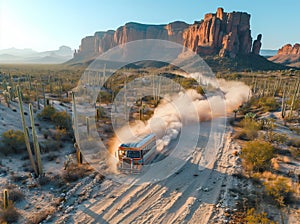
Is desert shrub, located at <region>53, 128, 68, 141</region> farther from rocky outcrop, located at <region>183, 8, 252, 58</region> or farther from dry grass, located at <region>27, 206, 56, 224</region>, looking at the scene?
rocky outcrop, located at <region>183, 8, 252, 58</region>

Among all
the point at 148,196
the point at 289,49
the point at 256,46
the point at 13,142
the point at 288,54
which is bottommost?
the point at 148,196

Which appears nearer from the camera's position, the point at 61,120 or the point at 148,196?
the point at 148,196

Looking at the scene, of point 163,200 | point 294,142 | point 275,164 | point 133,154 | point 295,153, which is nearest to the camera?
point 163,200

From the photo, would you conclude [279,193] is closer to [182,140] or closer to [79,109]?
[182,140]

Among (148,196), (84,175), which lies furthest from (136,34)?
(148,196)

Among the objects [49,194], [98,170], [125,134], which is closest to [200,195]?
[98,170]

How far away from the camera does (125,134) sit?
746 inches

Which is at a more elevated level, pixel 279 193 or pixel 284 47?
pixel 284 47

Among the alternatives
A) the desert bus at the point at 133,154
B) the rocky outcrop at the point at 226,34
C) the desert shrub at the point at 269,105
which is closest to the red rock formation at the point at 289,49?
the rocky outcrop at the point at 226,34

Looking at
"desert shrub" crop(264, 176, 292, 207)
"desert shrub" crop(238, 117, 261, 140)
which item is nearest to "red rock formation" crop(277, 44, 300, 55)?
"desert shrub" crop(238, 117, 261, 140)

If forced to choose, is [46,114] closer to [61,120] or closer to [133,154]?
[61,120]

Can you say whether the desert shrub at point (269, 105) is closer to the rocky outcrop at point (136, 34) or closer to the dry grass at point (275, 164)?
the dry grass at point (275, 164)

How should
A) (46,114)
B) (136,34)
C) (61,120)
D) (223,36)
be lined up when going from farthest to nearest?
(136,34) < (223,36) < (46,114) < (61,120)

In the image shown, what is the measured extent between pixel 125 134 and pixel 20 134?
818cm
